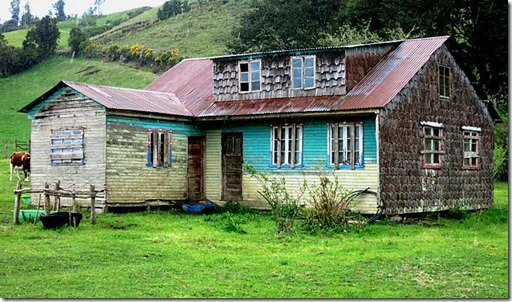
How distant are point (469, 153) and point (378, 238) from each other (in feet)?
30.4

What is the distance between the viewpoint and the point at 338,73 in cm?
2725

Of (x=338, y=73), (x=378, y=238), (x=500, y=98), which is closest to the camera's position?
(x=378, y=238)

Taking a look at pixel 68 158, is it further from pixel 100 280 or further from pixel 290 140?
pixel 100 280

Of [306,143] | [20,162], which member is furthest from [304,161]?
[20,162]

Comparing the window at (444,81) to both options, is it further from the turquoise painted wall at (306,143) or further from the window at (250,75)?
the window at (250,75)

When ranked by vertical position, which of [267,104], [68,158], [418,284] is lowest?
[418,284]

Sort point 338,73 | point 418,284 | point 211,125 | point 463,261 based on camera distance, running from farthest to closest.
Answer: point 211,125 < point 338,73 < point 463,261 < point 418,284

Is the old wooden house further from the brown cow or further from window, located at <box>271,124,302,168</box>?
the brown cow

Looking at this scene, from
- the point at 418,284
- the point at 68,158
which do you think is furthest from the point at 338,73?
the point at 418,284

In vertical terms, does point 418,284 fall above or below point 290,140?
below

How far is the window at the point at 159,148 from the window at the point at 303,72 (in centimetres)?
442

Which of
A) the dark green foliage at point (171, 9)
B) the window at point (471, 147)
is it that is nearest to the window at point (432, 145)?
the window at point (471, 147)

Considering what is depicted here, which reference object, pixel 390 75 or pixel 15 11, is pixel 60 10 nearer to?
pixel 15 11

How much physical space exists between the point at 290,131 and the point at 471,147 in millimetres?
Result: 6783
